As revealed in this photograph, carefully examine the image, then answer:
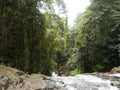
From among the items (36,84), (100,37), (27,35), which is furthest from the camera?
(100,37)

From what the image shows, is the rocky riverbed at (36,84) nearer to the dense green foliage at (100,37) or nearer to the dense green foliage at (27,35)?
the dense green foliage at (27,35)

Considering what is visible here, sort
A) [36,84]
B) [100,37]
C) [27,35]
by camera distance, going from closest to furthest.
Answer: [36,84] → [27,35] → [100,37]

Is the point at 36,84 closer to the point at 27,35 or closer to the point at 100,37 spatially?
the point at 27,35

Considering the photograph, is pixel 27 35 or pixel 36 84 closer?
pixel 36 84

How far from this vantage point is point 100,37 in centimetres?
1702

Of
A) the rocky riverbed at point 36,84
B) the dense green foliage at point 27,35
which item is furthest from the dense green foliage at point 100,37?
the rocky riverbed at point 36,84

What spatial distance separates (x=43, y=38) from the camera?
33.6ft

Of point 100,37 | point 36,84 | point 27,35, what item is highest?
point 100,37

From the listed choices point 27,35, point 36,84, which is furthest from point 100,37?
point 36,84

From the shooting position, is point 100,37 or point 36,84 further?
point 100,37

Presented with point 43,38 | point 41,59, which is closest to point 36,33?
point 43,38

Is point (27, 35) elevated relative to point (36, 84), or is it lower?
elevated

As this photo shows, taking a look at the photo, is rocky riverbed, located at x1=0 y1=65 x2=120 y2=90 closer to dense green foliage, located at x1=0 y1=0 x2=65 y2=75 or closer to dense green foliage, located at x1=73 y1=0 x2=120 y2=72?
dense green foliage, located at x1=0 y1=0 x2=65 y2=75

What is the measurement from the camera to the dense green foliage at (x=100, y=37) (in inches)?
655
